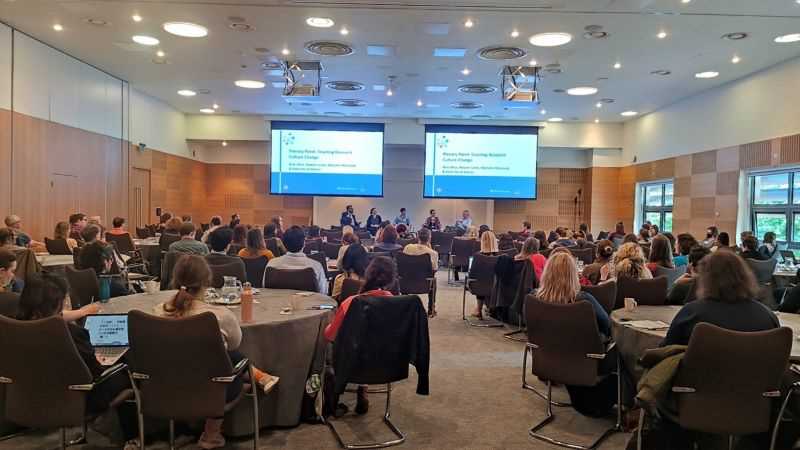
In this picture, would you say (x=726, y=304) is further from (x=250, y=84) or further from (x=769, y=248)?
(x=250, y=84)

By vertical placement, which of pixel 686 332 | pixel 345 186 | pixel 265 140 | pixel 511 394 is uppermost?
pixel 265 140

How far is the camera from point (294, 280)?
4.71m

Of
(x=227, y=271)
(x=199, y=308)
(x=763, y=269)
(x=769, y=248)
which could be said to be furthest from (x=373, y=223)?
(x=199, y=308)

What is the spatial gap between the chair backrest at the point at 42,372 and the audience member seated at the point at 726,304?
2.97 metres

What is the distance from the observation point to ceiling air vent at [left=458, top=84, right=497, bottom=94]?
39.0ft

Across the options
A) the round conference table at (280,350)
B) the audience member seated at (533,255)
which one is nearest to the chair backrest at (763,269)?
the audience member seated at (533,255)

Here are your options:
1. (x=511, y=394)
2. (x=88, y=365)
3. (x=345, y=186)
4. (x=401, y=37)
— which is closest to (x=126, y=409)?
(x=88, y=365)

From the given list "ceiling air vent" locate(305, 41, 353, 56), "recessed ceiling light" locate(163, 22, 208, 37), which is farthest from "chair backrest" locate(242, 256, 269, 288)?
"ceiling air vent" locate(305, 41, 353, 56)

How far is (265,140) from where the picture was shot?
55.0 ft

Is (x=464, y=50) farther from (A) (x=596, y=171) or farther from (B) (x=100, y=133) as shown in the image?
(A) (x=596, y=171)

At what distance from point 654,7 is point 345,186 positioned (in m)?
9.10

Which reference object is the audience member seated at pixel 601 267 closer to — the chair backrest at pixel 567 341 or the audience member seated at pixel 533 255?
the audience member seated at pixel 533 255

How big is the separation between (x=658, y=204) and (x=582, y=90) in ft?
15.3

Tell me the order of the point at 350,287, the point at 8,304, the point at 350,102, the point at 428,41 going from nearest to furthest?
1. the point at 8,304
2. the point at 350,287
3. the point at 428,41
4. the point at 350,102
